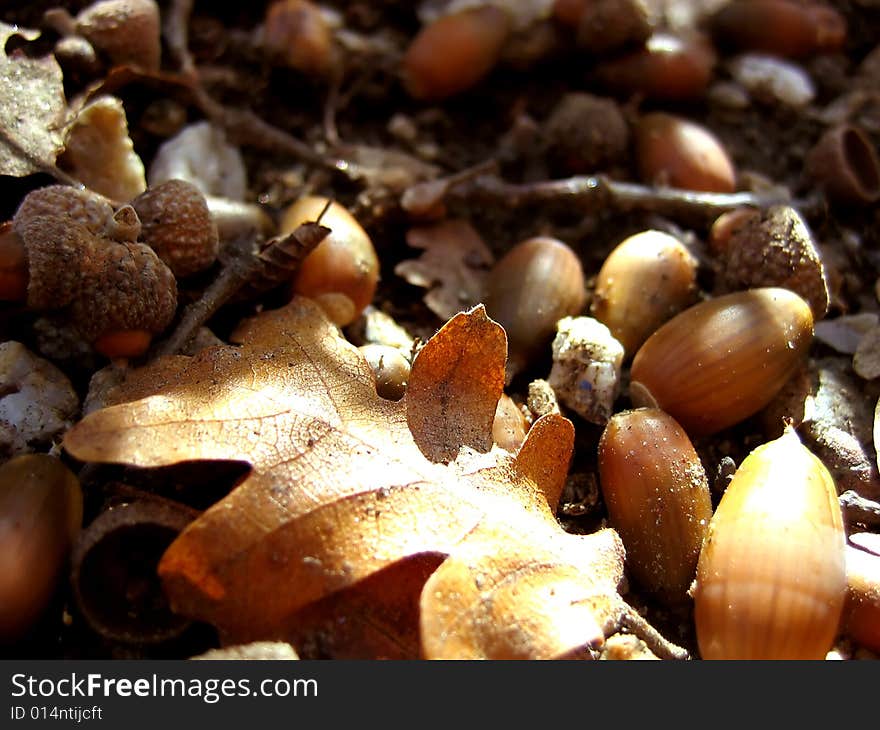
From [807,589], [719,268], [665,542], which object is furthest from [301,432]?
[719,268]

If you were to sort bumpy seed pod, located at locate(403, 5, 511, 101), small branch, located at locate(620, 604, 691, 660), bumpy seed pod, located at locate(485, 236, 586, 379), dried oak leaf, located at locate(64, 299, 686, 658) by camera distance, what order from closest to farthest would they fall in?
1. dried oak leaf, located at locate(64, 299, 686, 658)
2. small branch, located at locate(620, 604, 691, 660)
3. bumpy seed pod, located at locate(485, 236, 586, 379)
4. bumpy seed pod, located at locate(403, 5, 511, 101)

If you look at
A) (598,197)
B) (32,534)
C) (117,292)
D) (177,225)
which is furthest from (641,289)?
(32,534)

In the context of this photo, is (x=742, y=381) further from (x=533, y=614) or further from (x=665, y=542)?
(x=533, y=614)

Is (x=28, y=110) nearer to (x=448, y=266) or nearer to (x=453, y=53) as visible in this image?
(x=448, y=266)

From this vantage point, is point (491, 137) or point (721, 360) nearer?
point (721, 360)

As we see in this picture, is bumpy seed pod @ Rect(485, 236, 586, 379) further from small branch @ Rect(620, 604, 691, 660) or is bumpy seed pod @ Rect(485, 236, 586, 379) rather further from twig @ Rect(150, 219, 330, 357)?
small branch @ Rect(620, 604, 691, 660)

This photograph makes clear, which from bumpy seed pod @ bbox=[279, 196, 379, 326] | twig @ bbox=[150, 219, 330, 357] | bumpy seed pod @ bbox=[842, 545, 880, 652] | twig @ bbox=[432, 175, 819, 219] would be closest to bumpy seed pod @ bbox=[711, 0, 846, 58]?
twig @ bbox=[432, 175, 819, 219]

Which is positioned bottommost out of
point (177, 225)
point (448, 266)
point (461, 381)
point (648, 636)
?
point (648, 636)
